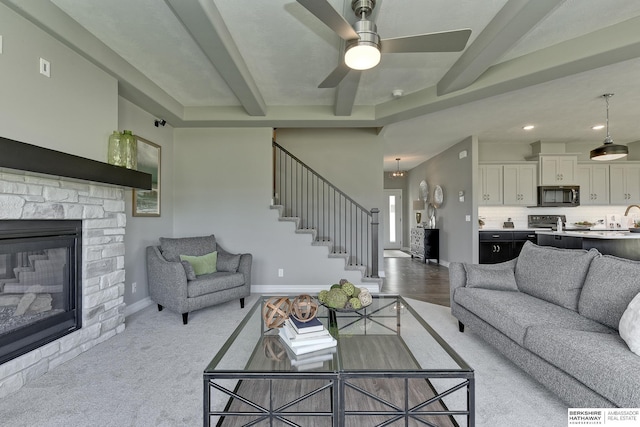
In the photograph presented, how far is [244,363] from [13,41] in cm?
269

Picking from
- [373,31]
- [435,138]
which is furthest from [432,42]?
[435,138]

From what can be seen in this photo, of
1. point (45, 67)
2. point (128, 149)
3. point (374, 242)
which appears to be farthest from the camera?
point (374, 242)

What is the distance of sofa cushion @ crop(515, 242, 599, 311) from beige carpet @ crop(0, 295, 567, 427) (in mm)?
648

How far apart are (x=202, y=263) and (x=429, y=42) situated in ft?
10.9

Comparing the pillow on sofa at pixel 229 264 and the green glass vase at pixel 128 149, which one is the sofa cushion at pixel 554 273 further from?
the green glass vase at pixel 128 149

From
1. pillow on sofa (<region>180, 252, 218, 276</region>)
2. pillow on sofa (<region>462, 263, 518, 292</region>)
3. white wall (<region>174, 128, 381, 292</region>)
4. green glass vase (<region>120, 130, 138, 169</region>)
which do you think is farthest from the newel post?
green glass vase (<region>120, 130, 138, 169</region>)

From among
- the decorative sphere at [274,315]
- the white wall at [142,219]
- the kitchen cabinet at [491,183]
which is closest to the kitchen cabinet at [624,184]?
the kitchen cabinet at [491,183]

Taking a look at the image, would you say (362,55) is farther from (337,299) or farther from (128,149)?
(128,149)

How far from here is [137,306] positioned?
3770 mm

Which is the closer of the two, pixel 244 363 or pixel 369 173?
pixel 244 363

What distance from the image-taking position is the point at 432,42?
85.3 inches

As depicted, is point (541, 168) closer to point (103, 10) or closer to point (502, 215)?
point (502, 215)

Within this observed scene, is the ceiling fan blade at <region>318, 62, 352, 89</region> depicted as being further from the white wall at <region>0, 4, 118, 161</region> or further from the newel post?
the newel post

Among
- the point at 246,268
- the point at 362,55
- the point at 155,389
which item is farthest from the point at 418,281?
the point at 155,389
